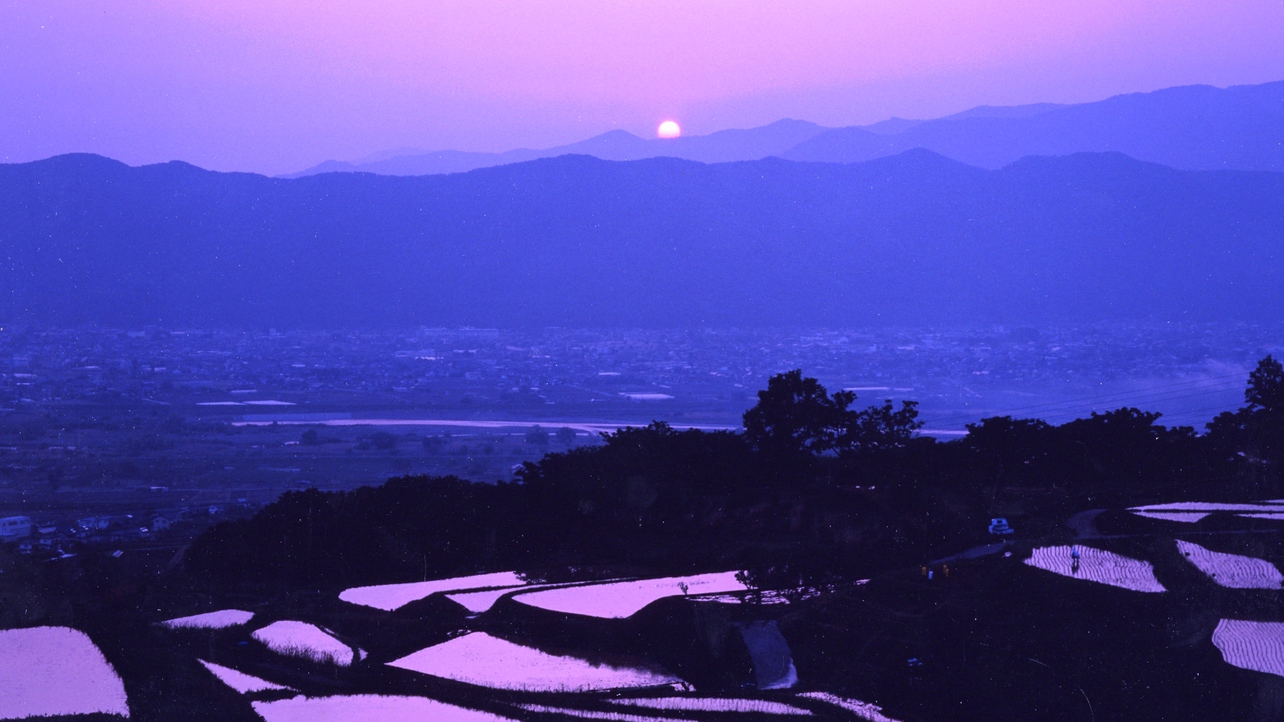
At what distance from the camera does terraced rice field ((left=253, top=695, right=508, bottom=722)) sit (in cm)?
1170

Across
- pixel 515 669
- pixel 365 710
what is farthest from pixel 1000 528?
pixel 365 710

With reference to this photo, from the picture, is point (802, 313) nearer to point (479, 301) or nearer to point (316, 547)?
point (479, 301)

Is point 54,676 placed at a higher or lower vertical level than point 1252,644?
lower

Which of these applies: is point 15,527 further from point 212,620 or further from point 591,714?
point 591,714

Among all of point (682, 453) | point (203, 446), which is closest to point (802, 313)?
point (203, 446)

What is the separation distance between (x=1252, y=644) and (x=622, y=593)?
885cm

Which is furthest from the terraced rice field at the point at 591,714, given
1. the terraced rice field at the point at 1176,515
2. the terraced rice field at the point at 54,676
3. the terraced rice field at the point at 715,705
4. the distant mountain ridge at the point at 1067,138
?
the distant mountain ridge at the point at 1067,138

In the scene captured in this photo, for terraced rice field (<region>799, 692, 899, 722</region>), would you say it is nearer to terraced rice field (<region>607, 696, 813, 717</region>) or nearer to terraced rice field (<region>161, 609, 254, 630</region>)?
terraced rice field (<region>607, 696, 813, 717</region>)

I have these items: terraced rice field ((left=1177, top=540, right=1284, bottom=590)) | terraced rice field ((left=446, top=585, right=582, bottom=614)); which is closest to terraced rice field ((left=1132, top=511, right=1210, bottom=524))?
terraced rice field ((left=1177, top=540, right=1284, bottom=590))

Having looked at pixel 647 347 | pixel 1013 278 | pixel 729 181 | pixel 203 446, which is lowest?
pixel 203 446

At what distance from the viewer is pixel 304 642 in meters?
14.4

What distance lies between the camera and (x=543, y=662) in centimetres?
1370

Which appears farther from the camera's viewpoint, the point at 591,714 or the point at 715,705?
the point at 715,705

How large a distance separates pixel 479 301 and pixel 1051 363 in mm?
51495
